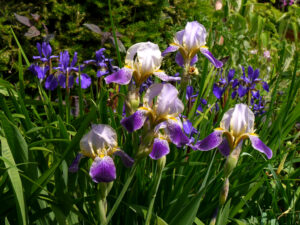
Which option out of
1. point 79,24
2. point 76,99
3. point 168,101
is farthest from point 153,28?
point 168,101

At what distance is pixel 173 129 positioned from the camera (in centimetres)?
126

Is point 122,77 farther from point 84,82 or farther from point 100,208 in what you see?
point 84,82

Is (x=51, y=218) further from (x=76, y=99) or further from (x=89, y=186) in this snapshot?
(x=76, y=99)

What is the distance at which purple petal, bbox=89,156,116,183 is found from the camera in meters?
1.14

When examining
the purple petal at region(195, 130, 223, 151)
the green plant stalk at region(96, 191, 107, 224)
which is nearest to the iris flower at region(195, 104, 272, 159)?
the purple petal at region(195, 130, 223, 151)

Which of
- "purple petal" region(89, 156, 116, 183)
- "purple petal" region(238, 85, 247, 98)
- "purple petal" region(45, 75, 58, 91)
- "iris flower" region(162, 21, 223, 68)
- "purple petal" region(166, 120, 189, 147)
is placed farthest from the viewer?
"purple petal" region(238, 85, 247, 98)

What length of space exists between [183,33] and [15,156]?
912 millimetres

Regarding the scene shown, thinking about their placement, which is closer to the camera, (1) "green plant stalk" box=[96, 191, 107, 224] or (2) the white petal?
(1) "green plant stalk" box=[96, 191, 107, 224]

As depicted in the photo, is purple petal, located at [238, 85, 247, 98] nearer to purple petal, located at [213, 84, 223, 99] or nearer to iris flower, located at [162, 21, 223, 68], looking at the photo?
purple petal, located at [213, 84, 223, 99]

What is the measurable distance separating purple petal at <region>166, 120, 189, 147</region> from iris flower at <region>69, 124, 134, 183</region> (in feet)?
0.54

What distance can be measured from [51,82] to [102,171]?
127cm

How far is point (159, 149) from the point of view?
1.32 meters

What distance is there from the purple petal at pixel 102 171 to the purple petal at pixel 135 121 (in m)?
0.13

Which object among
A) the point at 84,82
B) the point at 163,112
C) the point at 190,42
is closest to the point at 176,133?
the point at 163,112
